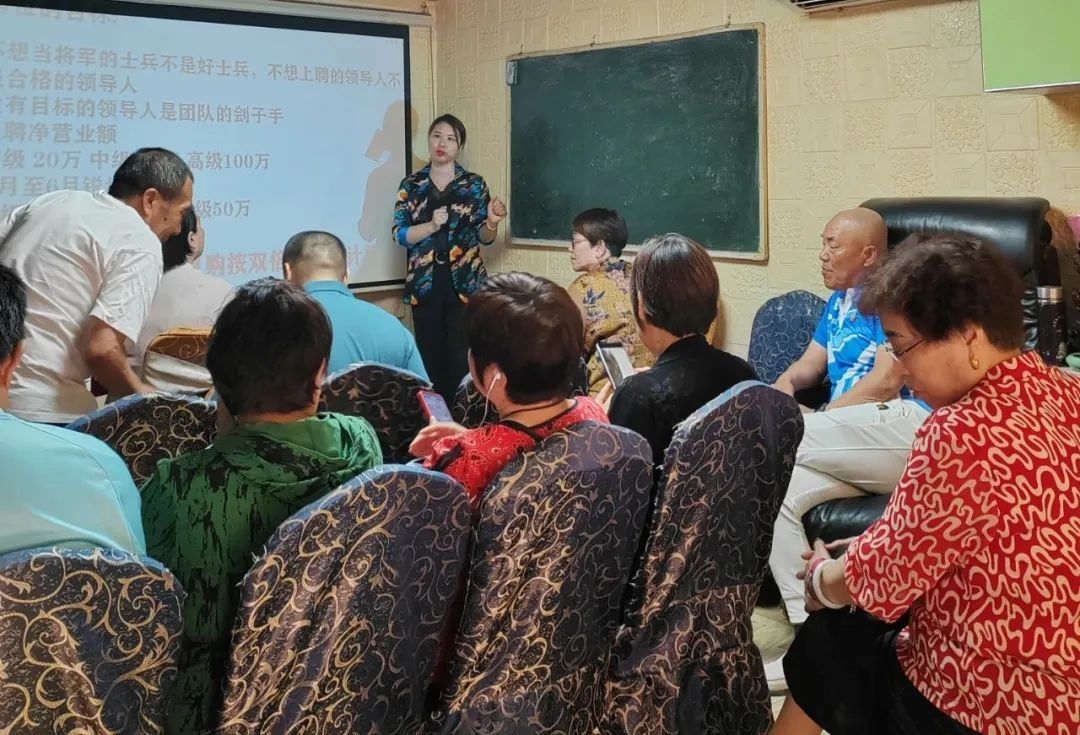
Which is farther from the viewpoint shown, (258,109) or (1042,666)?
(258,109)

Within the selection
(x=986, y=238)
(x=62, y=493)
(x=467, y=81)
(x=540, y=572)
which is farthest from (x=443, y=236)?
(x=62, y=493)

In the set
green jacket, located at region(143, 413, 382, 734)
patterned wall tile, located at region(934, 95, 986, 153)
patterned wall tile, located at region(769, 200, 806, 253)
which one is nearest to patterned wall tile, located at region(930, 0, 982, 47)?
patterned wall tile, located at region(934, 95, 986, 153)

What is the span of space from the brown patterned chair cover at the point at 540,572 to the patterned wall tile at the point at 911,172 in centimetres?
Result: 249

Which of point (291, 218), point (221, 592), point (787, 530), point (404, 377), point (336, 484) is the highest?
point (291, 218)

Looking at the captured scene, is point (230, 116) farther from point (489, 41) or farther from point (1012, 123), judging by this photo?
point (1012, 123)

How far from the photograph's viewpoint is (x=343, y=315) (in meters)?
2.85

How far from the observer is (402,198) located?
17.7 feet

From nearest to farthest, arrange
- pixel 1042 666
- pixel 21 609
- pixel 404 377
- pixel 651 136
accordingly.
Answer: pixel 21 609, pixel 1042 666, pixel 404 377, pixel 651 136

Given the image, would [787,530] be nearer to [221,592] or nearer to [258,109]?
[221,592]

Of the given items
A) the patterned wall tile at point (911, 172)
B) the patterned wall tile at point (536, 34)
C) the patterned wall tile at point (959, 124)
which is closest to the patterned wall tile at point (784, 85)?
the patterned wall tile at point (911, 172)

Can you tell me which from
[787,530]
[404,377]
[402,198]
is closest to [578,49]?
[402,198]

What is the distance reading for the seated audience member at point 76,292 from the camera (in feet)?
9.15

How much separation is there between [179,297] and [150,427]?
1.26 meters

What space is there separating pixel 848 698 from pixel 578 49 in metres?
4.04
